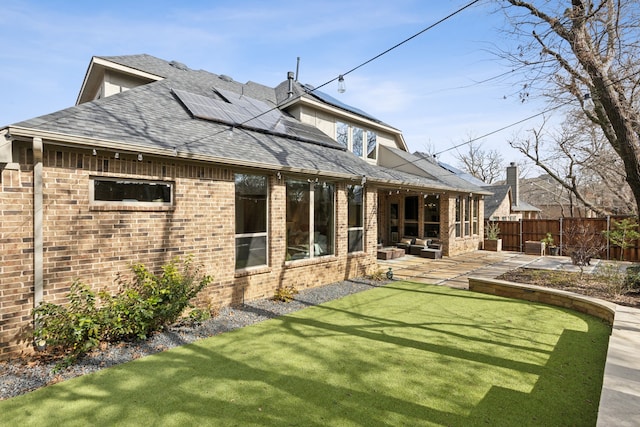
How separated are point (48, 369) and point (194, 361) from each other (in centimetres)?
178

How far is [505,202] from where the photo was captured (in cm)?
2503

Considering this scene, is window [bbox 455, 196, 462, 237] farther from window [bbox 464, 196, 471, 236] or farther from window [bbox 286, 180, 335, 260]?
window [bbox 286, 180, 335, 260]

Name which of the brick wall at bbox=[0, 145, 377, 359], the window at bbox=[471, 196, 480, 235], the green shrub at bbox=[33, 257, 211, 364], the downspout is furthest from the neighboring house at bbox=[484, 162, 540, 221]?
the downspout

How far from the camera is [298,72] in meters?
15.9

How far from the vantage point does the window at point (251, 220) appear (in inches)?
275

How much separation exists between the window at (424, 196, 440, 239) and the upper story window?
3487 mm

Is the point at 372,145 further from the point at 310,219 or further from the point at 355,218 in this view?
the point at 310,219

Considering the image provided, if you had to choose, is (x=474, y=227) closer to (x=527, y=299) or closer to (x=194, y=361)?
(x=527, y=299)

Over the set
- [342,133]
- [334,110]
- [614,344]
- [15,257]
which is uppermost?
[334,110]

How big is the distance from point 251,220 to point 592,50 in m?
8.81

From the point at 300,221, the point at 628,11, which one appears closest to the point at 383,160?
the point at 300,221

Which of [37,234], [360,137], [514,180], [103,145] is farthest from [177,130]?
[514,180]

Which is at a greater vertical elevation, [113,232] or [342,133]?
[342,133]

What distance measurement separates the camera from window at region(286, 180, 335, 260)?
8117 millimetres
